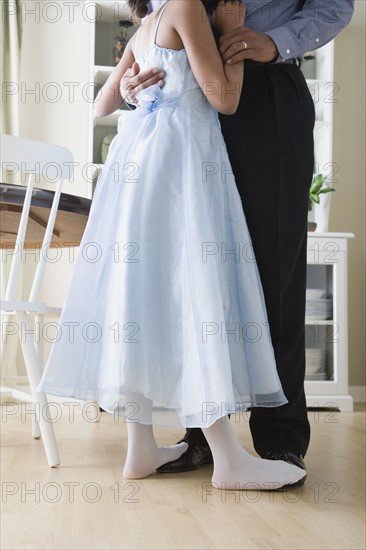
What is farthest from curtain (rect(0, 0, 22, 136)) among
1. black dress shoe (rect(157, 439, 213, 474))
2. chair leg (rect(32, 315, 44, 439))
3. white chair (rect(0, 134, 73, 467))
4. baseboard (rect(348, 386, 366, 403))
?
black dress shoe (rect(157, 439, 213, 474))

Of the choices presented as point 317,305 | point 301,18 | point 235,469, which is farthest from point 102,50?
point 235,469

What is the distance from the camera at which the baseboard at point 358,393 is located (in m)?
4.16


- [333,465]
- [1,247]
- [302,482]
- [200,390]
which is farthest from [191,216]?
[1,247]

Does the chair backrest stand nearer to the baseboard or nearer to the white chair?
the white chair

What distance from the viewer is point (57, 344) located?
1.62m

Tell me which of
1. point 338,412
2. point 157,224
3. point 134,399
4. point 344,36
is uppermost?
Result: point 344,36

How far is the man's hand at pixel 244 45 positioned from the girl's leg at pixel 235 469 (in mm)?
808

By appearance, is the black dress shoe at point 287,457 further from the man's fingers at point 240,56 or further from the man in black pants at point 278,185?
the man's fingers at point 240,56

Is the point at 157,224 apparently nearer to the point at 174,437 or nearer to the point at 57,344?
the point at 57,344

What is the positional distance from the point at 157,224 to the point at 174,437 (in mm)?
1048

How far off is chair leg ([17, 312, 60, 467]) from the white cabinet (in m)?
1.87

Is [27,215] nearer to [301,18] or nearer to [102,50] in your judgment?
[301,18]

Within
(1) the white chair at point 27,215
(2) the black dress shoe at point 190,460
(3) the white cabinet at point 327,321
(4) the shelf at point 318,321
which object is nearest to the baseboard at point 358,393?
(3) the white cabinet at point 327,321

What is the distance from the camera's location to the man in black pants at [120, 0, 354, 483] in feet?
5.75
